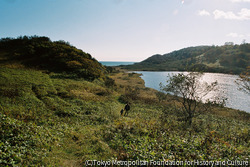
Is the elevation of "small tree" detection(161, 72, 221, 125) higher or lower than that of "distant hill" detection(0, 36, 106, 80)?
lower

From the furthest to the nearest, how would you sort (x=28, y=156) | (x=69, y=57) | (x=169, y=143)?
(x=69, y=57) → (x=169, y=143) → (x=28, y=156)

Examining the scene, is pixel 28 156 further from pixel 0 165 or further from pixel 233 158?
pixel 233 158

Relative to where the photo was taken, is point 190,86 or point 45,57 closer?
point 190,86

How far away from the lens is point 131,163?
8.82 m

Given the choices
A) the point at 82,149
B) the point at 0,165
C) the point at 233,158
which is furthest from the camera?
the point at 82,149

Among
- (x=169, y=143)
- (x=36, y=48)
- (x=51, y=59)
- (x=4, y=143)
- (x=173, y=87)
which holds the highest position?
(x=36, y=48)

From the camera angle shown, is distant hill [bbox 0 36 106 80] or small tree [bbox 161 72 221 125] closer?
small tree [bbox 161 72 221 125]

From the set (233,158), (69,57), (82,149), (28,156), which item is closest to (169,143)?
(233,158)

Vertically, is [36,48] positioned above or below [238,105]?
above

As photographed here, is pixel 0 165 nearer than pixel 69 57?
Yes

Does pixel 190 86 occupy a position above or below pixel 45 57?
below

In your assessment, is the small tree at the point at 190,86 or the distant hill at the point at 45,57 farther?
the distant hill at the point at 45,57

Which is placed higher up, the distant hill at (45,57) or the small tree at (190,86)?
the distant hill at (45,57)

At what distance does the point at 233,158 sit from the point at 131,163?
781cm
